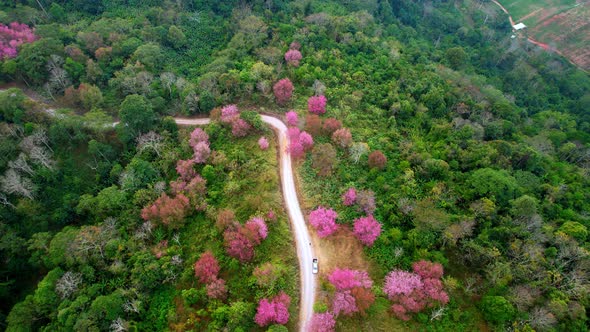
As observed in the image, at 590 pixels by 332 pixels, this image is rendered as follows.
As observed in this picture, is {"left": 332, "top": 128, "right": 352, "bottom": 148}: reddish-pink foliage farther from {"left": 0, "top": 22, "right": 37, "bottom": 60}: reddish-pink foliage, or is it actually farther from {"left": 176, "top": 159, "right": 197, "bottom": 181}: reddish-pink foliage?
{"left": 0, "top": 22, "right": 37, "bottom": 60}: reddish-pink foliage

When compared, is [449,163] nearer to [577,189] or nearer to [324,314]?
[577,189]

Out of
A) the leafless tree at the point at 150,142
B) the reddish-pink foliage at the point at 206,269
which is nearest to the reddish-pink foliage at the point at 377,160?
the reddish-pink foliage at the point at 206,269

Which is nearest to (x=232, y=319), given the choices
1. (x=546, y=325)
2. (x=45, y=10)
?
(x=546, y=325)

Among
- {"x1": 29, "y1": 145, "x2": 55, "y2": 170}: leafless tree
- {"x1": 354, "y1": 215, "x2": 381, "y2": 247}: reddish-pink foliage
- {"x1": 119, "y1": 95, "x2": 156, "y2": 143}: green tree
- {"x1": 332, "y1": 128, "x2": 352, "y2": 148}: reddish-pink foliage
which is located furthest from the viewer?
{"x1": 119, "y1": 95, "x2": 156, "y2": 143}: green tree

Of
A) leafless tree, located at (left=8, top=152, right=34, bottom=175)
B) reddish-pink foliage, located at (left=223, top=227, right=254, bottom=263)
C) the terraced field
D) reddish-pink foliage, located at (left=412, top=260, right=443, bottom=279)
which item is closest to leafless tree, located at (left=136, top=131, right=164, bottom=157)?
leafless tree, located at (left=8, top=152, right=34, bottom=175)

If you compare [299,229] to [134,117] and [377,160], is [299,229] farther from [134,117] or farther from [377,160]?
[134,117]

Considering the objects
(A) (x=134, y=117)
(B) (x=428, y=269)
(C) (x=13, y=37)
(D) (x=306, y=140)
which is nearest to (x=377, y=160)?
(D) (x=306, y=140)

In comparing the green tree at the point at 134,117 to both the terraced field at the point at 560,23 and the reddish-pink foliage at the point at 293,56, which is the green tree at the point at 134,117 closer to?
the reddish-pink foliage at the point at 293,56
